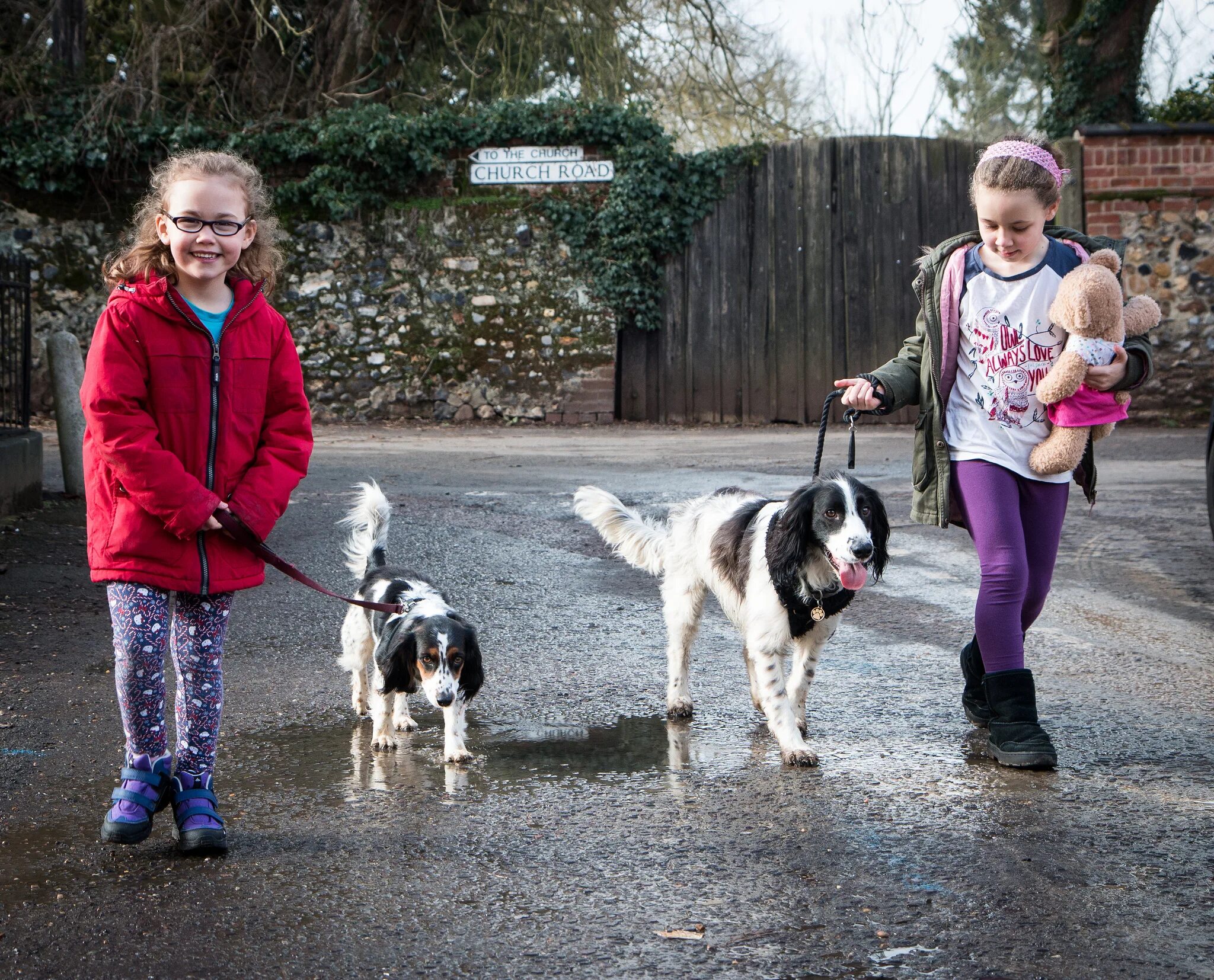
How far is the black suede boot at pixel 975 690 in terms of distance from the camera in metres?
4.36

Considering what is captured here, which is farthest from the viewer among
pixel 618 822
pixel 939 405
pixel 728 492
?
pixel 728 492

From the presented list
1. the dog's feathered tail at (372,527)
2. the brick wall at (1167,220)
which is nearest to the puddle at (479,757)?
the dog's feathered tail at (372,527)

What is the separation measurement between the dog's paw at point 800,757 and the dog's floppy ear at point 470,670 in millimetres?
1048

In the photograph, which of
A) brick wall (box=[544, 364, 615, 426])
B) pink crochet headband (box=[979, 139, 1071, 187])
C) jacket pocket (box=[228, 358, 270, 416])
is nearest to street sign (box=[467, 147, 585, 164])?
brick wall (box=[544, 364, 615, 426])

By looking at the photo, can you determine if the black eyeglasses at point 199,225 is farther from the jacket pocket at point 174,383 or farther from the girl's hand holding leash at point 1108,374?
the girl's hand holding leash at point 1108,374

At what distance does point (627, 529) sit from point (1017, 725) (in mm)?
A: 1801

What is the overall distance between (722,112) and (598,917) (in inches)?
642

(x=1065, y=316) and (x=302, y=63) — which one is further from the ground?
(x=302, y=63)

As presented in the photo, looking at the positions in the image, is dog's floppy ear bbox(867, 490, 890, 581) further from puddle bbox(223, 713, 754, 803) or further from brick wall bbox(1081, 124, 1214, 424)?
brick wall bbox(1081, 124, 1214, 424)

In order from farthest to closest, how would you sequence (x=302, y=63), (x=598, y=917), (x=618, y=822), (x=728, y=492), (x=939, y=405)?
(x=302, y=63) < (x=728, y=492) < (x=939, y=405) < (x=618, y=822) < (x=598, y=917)

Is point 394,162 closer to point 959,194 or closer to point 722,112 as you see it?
point 722,112

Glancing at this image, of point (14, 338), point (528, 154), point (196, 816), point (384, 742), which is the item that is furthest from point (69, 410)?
point (528, 154)

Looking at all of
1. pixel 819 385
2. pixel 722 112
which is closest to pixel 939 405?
pixel 819 385

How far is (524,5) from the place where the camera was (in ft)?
58.9
